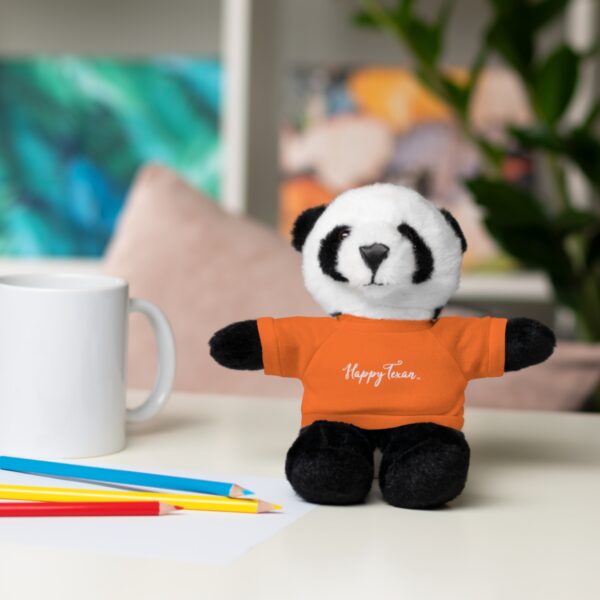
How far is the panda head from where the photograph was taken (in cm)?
55

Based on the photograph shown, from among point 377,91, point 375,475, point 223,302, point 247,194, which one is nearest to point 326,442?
point 375,475

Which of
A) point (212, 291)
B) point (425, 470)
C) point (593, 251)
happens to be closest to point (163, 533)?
point (425, 470)

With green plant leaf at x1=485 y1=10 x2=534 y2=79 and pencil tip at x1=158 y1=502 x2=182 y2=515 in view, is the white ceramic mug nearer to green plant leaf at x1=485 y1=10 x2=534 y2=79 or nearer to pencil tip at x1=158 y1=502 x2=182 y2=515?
pencil tip at x1=158 y1=502 x2=182 y2=515

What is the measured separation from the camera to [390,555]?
47cm

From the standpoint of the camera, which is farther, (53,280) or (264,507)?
(53,280)

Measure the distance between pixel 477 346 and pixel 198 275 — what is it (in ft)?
1.82

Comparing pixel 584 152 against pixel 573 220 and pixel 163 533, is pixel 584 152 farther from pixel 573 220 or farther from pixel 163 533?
pixel 163 533

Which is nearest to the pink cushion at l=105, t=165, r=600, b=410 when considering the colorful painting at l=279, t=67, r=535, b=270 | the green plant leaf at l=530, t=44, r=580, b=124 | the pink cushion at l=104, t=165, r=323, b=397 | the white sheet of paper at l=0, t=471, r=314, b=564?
the pink cushion at l=104, t=165, r=323, b=397

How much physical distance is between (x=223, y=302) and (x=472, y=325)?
1.69ft

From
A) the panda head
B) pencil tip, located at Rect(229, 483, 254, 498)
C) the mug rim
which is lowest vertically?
pencil tip, located at Rect(229, 483, 254, 498)

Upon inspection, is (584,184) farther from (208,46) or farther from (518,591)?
(518,591)

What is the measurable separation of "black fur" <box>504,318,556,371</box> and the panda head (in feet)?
0.14

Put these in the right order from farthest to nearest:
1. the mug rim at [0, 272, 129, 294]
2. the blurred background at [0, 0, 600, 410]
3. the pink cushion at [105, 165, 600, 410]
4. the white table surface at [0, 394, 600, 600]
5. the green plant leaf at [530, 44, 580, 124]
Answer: the blurred background at [0, 0, 600, 410], the green plant leaf at [530, 44, 580, 124], the pink cushion at [105, 165, 600, 410], the mug rim at [0, 272, 129, 294], the white table surface at [0, 394, 600, 600]

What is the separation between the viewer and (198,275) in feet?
3.56
